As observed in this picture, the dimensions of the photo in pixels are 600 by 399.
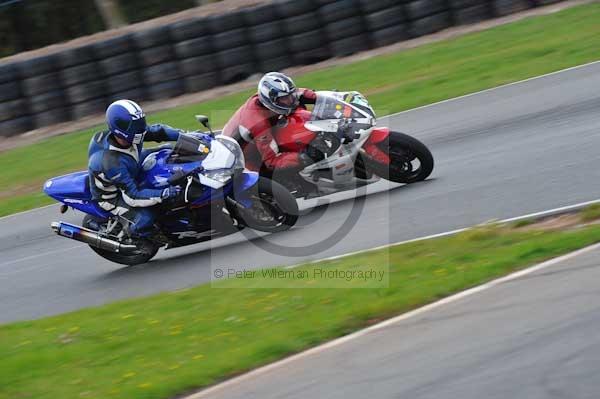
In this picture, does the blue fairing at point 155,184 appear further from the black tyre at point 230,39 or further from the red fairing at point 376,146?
the black tyre at point 230,39

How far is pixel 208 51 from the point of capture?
17.9 m

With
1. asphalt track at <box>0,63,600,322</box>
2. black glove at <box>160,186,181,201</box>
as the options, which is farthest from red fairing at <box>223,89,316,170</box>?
black glove at <box>160,186,181,201</box>

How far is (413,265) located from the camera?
8055 mm

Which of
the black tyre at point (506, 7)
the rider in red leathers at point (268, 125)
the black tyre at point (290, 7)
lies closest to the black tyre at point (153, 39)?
the black tyre at point (290, 7)

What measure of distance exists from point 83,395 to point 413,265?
293 cm

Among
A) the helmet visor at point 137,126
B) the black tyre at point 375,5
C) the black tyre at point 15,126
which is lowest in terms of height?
the black tyre at point 15,126

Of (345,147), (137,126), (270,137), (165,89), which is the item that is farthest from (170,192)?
(165,89)

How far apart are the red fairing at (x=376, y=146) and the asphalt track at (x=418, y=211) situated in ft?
1.51

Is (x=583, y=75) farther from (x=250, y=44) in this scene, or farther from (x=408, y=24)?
(x=250, y=44)

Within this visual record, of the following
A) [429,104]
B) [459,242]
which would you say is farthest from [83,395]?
[429,104]

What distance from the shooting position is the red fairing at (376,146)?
10203 mm

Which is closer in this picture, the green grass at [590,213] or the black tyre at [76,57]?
the green grass at [590,213]

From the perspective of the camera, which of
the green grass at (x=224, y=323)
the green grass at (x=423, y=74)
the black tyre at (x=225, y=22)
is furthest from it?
the black tyre at (x=225, y=22)

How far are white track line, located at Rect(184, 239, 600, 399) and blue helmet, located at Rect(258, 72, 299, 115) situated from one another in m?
3.92
